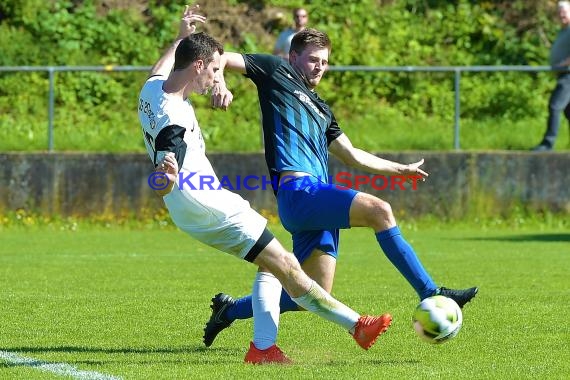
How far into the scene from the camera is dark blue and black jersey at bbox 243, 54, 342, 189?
24.6 ft

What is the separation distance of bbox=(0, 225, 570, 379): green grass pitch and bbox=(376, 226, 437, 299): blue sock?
38 centimetres

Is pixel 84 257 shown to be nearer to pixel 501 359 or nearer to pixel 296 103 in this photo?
pixel 296 103

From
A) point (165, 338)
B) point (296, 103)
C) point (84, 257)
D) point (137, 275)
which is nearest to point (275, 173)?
point (296, 103)

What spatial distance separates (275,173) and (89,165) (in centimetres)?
1043

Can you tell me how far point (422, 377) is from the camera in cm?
644

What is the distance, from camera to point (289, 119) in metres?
7.58

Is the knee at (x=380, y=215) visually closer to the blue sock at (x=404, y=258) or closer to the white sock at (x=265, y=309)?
the blue sock at (x=404, y=258)

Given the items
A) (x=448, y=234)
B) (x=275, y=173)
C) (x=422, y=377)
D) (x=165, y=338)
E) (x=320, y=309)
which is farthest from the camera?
(x=448, y=234)

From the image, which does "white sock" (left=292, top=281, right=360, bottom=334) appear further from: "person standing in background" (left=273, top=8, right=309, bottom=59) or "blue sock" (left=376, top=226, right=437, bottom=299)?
"person standing in background" (left=273, top=8, right=309, bottom=59)

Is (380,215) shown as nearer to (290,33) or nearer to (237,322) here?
(237,322)

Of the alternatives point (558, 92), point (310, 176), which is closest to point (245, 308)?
point (310, 176)

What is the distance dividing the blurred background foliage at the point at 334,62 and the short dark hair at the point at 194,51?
11637 mm

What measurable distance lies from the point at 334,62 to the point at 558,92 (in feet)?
14.2

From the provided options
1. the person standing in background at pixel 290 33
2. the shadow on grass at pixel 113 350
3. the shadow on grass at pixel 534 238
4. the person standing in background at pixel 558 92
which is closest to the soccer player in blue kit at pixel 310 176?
the shadow on grass at pixel 113 350
